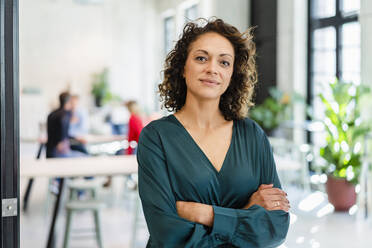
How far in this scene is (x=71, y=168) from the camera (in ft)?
13.4

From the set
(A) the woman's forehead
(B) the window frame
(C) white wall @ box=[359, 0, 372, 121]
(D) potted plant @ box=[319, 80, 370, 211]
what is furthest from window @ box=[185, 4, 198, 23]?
(A) the woman's forehead

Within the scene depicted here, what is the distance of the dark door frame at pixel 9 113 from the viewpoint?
1480 millimetres

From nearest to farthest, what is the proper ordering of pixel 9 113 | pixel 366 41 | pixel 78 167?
pixel 9 113 < pixel 78 167 < pixel 366 41

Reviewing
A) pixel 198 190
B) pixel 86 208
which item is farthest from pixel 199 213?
pixel 86 208

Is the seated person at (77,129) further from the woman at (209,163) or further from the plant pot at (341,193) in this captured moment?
the woman at (209,163)

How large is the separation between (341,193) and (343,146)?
554 mm

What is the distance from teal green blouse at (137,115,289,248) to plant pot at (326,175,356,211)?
422 centimetres

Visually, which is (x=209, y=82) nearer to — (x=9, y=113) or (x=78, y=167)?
(x=9, y=113)

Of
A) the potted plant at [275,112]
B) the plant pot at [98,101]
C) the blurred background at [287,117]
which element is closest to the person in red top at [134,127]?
the blurred background at [287,117]

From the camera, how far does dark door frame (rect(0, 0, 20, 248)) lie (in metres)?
1.48

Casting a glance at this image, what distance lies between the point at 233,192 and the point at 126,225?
3.82m

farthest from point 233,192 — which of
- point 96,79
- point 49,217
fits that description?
point 96,79

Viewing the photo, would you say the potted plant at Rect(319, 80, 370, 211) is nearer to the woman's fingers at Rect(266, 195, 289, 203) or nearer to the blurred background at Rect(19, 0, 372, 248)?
the blurred background at Rect(19, 0, 372, 248)

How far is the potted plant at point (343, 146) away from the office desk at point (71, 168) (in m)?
2.45
